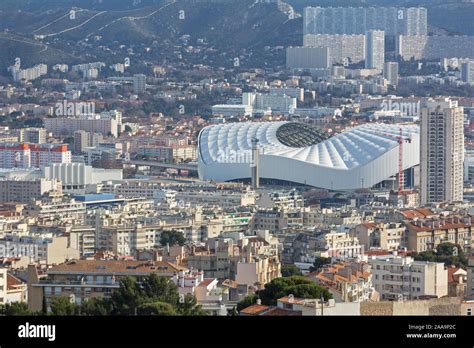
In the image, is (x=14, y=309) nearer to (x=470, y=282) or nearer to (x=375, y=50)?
(x=470, y=282)

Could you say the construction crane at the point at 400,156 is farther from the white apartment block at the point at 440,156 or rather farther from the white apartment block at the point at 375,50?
the white apartment block at the point at 375,50

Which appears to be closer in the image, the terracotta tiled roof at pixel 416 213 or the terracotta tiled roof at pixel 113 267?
the terracotta tiled roof at pixel 113 267

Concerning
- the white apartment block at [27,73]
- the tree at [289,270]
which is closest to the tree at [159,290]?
the tree at [289,270]

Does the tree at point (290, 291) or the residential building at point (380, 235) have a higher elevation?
the tree at point (290, 291)

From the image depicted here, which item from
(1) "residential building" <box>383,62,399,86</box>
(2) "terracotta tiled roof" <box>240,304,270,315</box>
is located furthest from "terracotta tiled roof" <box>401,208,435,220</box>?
(1) "residential building" <box>383,62,399,86</box>

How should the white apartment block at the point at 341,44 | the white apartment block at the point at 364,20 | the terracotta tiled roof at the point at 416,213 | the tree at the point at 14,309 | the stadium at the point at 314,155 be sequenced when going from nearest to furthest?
the tree at the point at 14,309
the terracotta tiled roof at the point at 416,213
the stadium at the point at 314,155
the white apartment block at the point at 341,44
the white apartment block at the point at 364,20

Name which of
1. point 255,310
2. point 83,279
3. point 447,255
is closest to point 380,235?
point 447,255
